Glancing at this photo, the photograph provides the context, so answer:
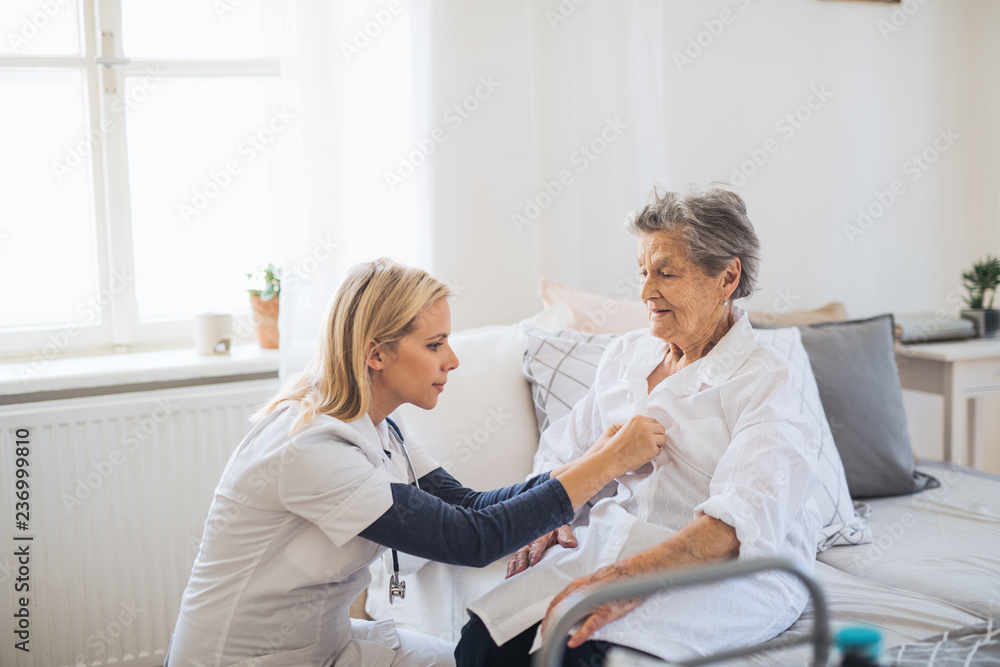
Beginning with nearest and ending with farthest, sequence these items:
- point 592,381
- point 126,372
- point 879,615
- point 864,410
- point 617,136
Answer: point 879,615
point 592,381
point 864,410
point 126,372
point 617,136

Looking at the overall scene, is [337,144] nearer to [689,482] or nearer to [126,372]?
[126,372]

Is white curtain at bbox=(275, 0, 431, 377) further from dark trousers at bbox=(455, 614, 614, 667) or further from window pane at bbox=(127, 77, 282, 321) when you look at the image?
dark trousers at bbox=(455, 614, 614, 667)

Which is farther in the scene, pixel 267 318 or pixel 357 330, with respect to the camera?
pixel 267 318

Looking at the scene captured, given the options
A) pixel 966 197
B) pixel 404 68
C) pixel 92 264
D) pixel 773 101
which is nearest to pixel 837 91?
pixel 773 101

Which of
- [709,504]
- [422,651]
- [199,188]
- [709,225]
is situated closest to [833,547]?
[709,504]

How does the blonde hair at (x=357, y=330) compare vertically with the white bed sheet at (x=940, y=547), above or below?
above

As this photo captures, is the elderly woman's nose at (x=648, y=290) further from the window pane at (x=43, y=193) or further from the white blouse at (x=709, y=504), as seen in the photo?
the window pane at (x=43, y=193)

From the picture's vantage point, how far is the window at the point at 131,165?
7.29ft

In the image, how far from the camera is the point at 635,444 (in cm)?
134

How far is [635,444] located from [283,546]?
583mm

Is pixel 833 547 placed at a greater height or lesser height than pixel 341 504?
lesser

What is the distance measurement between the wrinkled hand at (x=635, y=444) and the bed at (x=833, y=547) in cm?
34

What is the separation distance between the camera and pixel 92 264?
2301mm

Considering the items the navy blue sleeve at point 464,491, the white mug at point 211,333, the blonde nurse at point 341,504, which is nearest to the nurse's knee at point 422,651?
the blonde nurse at point 341,504
